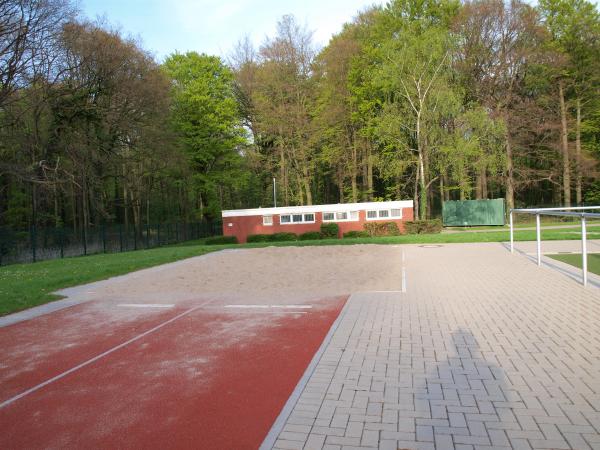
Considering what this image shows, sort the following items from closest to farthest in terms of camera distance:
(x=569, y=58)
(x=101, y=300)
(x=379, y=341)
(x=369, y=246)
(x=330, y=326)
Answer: (x=379, y=341) → (x=330, y=326) → (x=101, y=300) → (x=369, y=246) → (x=569, y=58)

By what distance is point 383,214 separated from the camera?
34.1 metres

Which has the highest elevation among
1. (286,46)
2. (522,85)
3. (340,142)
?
(286,46)

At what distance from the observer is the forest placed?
29.5 meters

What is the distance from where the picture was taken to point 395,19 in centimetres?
4006

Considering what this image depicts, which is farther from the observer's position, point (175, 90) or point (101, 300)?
point (175, 90)

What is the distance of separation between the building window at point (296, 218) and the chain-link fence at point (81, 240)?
34.0 feet

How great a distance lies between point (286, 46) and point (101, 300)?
35.4 m

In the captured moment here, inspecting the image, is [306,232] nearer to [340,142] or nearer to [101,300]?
[340,142]

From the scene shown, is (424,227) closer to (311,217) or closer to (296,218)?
(311,217)

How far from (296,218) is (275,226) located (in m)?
1.88

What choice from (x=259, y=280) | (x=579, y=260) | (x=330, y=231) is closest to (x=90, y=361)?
(x=259, y=280)

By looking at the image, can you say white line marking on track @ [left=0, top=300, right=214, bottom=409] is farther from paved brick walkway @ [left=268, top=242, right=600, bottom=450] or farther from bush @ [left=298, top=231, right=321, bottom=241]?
bush @ [left=298, top=231, right=321, bottom=241]

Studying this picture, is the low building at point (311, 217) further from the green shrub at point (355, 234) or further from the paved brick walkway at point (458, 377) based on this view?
the paved brick walkway at point (458, 377)

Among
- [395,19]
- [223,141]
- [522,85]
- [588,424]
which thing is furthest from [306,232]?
[588,424]
